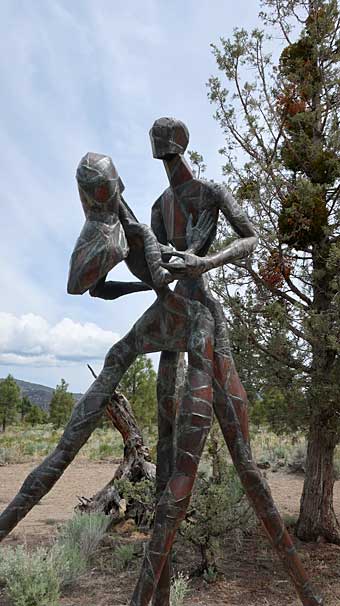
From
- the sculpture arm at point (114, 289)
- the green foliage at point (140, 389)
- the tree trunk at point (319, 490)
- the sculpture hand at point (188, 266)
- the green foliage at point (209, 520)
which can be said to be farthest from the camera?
the green foliage at point (140, 389)

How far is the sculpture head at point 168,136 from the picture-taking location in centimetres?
373

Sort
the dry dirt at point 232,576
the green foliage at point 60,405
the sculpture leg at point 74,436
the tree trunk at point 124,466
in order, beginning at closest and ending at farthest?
the sculpture leg at point 74,436 → the dry dirt at point 232,576 → the tree trunk at point 124,466 → the green foliage at point 60,405

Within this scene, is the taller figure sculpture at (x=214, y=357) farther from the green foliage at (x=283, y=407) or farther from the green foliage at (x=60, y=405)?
the green foliage at (x=60, y=405)

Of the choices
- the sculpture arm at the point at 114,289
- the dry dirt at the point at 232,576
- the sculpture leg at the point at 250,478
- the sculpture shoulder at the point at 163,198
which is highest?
the sculpture shoulder at the point at 163,198

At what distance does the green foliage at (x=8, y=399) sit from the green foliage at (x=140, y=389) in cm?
1343

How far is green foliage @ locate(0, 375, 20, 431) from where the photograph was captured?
3144 cm

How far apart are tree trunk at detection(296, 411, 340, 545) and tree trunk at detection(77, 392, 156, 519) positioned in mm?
2084

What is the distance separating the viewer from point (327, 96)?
715 centimetres

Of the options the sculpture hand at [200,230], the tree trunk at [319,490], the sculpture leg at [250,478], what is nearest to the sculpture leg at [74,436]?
the sculpture leg at [250,478]

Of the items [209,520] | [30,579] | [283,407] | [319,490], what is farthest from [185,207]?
[319,490]

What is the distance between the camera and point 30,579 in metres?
5.11

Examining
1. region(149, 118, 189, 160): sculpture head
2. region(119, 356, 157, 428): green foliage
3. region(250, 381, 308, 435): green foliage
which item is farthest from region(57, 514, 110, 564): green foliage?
region(119, 356, 157, 428): green foliage

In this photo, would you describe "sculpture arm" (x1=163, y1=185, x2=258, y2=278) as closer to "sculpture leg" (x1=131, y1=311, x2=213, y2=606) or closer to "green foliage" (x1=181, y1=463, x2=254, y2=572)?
"sculpture leg" (x1=131, y1=311, x2=213, y2=606)

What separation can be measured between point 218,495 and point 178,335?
299cm
